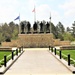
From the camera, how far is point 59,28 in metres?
114

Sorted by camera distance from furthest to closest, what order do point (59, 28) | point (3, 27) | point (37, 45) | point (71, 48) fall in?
point (59, 28), point (3, 27), point (37, 45), point (71, 48)

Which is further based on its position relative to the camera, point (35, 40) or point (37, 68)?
point (35, 40)

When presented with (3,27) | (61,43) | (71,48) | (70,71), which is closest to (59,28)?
(3,27)

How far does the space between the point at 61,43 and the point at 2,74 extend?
38345 millimetres

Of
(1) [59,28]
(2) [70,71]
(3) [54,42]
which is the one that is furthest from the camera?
(1) [59,28]

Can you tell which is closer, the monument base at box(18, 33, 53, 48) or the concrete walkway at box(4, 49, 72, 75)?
the concrete walkway at box(4, 49, 72, 75)

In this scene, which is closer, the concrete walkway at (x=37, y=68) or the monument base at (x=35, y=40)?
the concrete walkway at (x=37, y=68)

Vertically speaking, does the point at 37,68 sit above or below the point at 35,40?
below

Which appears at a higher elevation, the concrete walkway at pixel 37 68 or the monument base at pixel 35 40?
the monument base at pixel 35 40

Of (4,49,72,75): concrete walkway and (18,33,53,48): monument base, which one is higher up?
(18,33,53,48): monument base

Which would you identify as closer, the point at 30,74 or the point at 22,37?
the point at 30,74

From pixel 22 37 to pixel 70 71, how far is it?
3288cm

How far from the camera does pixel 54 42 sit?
49.0m

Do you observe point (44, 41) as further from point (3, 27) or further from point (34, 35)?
point (3, 27)
